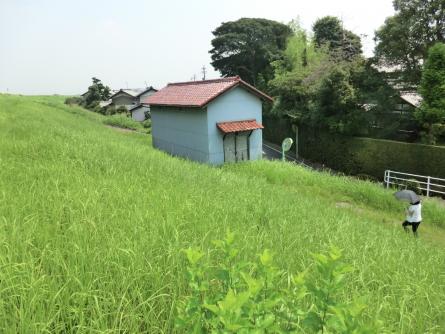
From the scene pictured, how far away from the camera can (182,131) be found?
18219mm

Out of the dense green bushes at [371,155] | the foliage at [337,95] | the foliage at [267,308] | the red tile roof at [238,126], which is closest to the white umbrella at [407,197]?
the foliage at [267,308]

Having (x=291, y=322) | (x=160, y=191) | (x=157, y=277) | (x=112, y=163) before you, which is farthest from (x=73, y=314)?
(x=112, y=163)

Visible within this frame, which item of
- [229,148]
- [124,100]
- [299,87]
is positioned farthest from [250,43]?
[229,148]

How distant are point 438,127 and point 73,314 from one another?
1921cm

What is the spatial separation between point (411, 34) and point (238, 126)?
38.1ft

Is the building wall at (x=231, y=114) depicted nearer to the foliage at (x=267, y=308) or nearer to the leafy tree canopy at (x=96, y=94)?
the foliage at (x=267, y=308)

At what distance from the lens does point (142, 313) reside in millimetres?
2105

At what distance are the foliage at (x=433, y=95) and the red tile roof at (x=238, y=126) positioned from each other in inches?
331

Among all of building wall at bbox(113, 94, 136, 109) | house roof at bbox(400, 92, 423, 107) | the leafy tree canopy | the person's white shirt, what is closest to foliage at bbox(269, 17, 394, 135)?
house roof at bbox(400, 92, 423, 107)

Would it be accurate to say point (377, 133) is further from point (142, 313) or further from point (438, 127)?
point (142, 313)

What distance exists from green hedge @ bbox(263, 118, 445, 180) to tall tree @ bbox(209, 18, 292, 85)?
18.7m

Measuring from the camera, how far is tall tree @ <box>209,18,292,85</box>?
42.4 m

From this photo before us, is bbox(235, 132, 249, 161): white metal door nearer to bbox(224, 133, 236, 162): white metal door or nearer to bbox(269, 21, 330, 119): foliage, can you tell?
bbox(224, 133, 236, 162): white metal door

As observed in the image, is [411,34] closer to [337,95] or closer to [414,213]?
[337,95]
